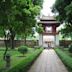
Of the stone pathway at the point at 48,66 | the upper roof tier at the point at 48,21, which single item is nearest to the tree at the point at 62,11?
the stone pathway at the point at 48,66

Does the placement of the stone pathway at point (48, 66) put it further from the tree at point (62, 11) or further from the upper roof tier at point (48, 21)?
the upper roof tier at point (48, 21)

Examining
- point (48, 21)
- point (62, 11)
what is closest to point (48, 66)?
point (62, 11)

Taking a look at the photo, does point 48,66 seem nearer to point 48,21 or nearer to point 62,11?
point 62,11

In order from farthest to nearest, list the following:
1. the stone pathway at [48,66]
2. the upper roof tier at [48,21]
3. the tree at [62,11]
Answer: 1. the upper roof tier at [48,21]
2. the tree at [62,11]
3. the stone pathway at [48,66]

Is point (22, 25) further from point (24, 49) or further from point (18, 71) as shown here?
point (24, 49)

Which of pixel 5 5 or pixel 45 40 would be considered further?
pixel 45 40

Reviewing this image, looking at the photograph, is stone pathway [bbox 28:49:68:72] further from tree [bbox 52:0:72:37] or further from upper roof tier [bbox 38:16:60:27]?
upper roof tier [bbox 38:16:60:27]

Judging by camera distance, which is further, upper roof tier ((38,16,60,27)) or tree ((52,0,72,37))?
upper roof tier ((38,16,60,27))

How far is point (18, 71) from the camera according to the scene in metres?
13.2

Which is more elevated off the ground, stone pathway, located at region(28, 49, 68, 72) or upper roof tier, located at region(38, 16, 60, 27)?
upper roof tier, located at region(38, 16, 60, 27)

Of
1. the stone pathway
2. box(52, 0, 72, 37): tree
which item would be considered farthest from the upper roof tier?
the stone pathway

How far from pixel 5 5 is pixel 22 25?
15.3 feet

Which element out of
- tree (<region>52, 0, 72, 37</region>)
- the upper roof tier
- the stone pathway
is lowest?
the stone pathway

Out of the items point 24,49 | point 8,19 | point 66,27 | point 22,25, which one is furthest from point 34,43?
point 8,19
